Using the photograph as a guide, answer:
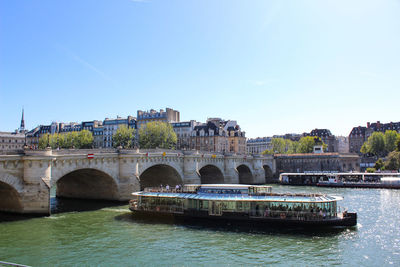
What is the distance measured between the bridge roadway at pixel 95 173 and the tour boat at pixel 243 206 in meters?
8.23

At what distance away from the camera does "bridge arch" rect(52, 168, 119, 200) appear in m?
52.3

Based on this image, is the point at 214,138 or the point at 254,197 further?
Result: the point at 214,138

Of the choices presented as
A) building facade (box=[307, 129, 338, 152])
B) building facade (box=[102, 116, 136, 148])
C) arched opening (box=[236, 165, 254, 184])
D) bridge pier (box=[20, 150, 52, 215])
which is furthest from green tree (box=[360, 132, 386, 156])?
bridge pier (box=[20, 150, 52, 215])

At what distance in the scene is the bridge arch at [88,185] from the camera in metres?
52.3

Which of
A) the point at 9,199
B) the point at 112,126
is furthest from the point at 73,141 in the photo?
the point at 9,199

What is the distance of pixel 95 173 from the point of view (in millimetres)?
52188

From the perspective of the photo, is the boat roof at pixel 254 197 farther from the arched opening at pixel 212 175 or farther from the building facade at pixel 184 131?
the building facade at pixel 184 131

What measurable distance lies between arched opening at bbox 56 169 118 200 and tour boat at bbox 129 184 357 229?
32.4 feet

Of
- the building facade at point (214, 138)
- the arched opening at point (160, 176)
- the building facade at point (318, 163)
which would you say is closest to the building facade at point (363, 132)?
the building facade at point (318, 163)

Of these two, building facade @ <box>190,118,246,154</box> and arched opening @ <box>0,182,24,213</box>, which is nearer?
arched opening @ <box>0,182,24,213</box>

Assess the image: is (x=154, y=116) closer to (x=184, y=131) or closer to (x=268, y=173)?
(x=184, y=131)

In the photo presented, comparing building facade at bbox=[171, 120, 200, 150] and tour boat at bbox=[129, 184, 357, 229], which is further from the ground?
building facade at bbox=[171, 120, 200, 150]

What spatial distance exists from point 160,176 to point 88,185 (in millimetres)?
15828

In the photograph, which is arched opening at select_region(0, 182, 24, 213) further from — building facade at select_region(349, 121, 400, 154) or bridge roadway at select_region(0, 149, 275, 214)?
building facade at select_region(349, 121, 400, 154)
